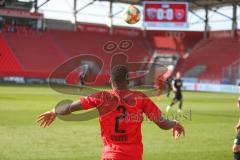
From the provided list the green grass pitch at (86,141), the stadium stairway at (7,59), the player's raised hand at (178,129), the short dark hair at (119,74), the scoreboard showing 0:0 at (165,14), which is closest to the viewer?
the short dark hair at (119,74)

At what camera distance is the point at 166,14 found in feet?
164

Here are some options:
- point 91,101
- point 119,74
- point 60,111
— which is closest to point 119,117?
point 91,101

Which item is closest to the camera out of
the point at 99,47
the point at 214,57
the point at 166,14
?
the point at 166,14

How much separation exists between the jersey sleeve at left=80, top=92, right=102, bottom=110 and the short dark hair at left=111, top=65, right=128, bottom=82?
293 millimetres

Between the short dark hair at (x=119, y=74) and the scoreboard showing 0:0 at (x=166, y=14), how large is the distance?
44.6 meters

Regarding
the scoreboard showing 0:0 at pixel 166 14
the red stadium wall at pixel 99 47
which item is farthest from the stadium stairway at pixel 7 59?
the scoreboard showing 0:0 at pixel 166 14

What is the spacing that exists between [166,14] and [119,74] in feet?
148

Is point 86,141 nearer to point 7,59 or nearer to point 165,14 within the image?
point 165,14

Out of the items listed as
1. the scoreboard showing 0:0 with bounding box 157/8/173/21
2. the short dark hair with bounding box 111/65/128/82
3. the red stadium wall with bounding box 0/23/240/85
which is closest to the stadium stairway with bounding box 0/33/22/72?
the red stadium wall with bounding box 0/23/240/85

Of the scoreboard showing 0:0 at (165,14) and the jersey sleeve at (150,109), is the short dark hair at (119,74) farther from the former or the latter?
the scoreboard showing 0:0 at (165,14)

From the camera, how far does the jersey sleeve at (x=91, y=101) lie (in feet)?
18.2

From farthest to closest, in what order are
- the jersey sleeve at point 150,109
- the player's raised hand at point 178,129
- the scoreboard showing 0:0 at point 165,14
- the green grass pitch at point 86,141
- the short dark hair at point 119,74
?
the scoreboard showing 0:0 at point 165,14
the green grass pitch at point 86,141
the player's raised hand at point 178,129
the jersey sleeve at point 150,109
the short dark hair at point 119,74

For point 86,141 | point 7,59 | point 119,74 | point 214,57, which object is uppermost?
point 119,74

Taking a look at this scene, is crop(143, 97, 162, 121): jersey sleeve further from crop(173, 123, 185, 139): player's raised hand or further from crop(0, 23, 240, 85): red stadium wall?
crop(0, 23, 240, 85): red stadium wall
